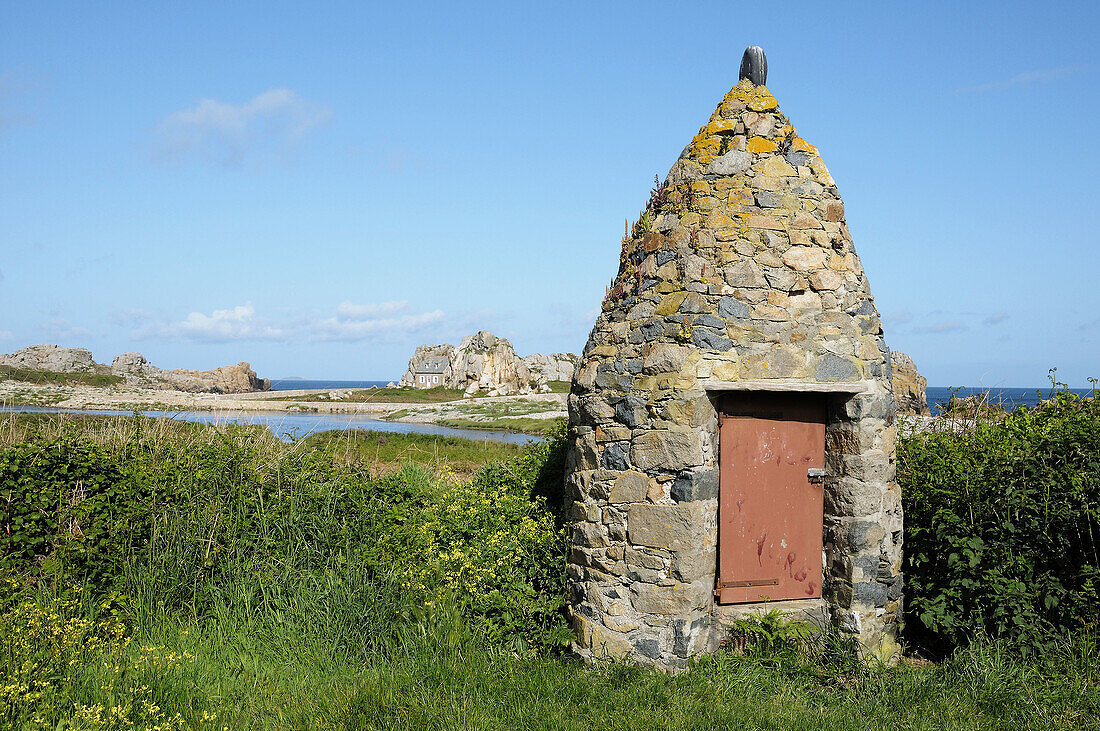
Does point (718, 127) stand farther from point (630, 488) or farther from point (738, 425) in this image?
point (630, 488)

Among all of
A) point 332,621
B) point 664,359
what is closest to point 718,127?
point 664,359

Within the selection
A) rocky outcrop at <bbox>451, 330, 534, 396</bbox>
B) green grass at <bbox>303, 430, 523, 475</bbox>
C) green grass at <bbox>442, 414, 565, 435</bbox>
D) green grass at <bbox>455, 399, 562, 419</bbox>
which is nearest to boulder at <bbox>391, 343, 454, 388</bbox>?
rocky outcrop at <bbox>451, 330, 534, 396</bbox>

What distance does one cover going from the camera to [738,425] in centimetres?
589

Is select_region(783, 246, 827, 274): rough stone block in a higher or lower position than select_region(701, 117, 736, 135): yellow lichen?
lower

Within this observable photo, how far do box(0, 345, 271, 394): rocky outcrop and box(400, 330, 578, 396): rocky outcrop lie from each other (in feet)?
93.2

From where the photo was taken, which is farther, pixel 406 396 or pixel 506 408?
pixel 406 396

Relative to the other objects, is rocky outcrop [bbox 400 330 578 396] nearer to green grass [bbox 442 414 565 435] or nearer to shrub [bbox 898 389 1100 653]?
green grass [bbox 442 414 565 435]

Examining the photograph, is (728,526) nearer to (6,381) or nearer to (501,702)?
(501,702)

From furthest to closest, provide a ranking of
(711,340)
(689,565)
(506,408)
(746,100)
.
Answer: (506,408), (746,100), (711,340), (689,565)

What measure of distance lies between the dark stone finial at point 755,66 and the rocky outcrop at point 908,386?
546 centimetres

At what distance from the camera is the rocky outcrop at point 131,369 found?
68.2 meters

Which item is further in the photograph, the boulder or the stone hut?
the boulder

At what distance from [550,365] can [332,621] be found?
8561 cm

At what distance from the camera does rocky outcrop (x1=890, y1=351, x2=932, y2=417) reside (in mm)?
10688
